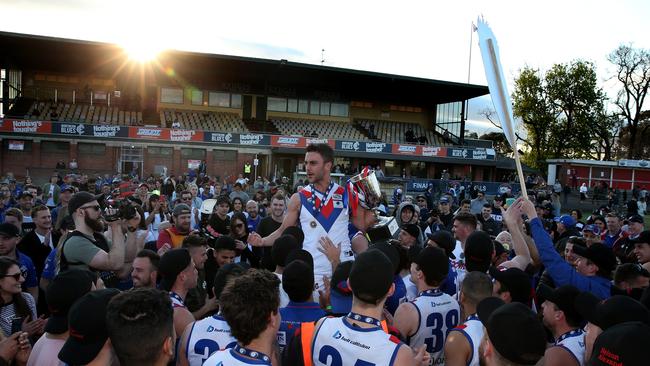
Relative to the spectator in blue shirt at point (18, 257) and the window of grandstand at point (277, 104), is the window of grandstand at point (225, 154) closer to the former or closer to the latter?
the window of grandstand at point (277, 104)

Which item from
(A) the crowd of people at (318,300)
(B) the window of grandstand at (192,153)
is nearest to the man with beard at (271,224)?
(A) the crowd of people at (318,300)

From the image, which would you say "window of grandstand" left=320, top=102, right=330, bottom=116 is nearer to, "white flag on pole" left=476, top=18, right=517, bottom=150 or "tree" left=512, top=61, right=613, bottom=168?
"tree" left=512, top=61, right=613, bottom=168

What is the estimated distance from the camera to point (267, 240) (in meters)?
4.96

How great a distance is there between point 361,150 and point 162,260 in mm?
35291

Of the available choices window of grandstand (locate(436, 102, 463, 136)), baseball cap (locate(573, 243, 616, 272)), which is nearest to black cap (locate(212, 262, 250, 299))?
baseball cap (locate(573, 243, 616, 272))

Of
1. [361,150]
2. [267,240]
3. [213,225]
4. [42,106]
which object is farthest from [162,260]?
[42,106]

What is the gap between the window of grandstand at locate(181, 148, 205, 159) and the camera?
36844 millimetres

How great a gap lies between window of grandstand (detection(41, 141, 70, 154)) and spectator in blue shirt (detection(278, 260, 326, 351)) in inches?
1434

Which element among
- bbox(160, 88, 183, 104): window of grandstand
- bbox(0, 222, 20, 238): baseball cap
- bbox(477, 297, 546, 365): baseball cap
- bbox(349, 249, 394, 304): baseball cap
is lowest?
bbox(0, 222, 20, 238): baseball cap

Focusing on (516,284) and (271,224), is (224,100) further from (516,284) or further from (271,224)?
(516,284)

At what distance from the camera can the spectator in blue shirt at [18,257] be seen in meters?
5.14

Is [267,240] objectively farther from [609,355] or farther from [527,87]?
[527,87]

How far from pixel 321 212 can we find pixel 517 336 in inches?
107

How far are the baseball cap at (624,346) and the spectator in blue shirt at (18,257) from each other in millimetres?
5133
